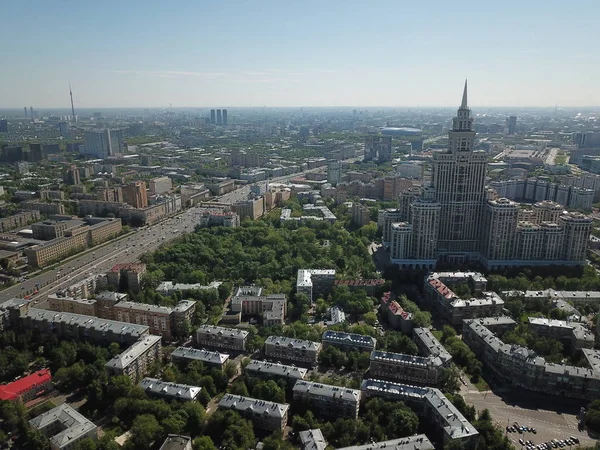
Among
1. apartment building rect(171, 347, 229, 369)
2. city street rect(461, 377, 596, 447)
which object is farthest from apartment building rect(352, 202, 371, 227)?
apartment building rect(171, 347, 229, 369)

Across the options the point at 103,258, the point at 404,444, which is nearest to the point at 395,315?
the point at 404,444

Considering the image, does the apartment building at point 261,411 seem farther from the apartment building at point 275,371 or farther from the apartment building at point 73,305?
the apartment building at point 73,305

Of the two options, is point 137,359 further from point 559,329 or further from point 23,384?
point 559,329

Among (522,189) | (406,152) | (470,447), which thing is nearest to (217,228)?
(470,447)

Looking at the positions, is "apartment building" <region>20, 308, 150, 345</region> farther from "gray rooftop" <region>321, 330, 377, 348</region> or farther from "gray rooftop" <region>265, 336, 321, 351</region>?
"gray rooftop" <region>321, 330, 377, 348</region>

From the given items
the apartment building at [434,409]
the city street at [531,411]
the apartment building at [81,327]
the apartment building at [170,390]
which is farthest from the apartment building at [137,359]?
the city street at [531,411]

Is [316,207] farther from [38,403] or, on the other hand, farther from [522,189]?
[38,403]

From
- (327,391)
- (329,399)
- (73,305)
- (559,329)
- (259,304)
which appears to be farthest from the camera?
(259,304)
